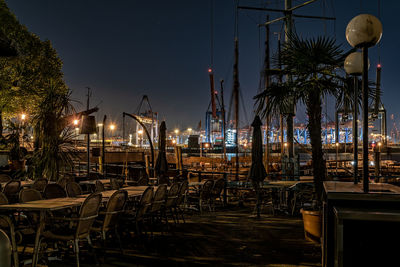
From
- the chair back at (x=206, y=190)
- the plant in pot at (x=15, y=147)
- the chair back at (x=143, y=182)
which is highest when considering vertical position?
the plant in pot at (x=15, y=147)

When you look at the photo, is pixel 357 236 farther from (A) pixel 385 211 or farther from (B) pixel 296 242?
(B) pixel 296 242

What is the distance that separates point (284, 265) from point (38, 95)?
54.7 ft

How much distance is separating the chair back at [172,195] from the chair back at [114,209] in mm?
1547

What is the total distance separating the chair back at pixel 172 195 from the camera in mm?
6281

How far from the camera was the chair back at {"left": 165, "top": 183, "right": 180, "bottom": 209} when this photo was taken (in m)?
6.28

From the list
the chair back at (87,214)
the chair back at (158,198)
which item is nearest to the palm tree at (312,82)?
the chair back at (158,198)

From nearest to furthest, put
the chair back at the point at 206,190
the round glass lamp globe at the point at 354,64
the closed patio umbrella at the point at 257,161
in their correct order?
the round glass lamp globe at the point at 354,64 → the chair back at the point at 206,190 → the closed patio umbrella at the point at 257,161

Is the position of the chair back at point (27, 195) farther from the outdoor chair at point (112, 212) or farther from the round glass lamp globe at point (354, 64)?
the round glass lamp globe at point (354, 64)

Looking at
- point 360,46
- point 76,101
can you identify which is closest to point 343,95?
point 360,46

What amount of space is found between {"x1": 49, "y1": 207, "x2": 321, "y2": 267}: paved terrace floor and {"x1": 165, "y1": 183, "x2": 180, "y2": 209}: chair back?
505 millimetres

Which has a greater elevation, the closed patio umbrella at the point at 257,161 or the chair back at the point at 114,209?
the closed patio umbrella at the point at 257,161

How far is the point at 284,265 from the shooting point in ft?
14.5

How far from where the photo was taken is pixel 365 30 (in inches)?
132

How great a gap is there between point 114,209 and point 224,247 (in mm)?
1782
